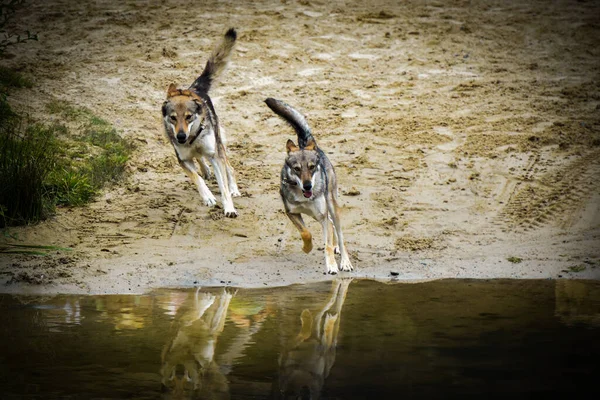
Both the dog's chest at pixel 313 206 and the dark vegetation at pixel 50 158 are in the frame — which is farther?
the dark vegetation at pixel 50 158

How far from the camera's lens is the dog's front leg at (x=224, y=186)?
977 cm

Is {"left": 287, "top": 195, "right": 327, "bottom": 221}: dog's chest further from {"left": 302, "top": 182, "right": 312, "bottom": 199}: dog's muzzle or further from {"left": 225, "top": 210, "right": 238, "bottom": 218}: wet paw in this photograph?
{"left": 225, "top": 210, "right": 238, "bottom": 218}: wet paw

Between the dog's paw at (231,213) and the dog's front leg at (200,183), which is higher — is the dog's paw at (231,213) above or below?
below

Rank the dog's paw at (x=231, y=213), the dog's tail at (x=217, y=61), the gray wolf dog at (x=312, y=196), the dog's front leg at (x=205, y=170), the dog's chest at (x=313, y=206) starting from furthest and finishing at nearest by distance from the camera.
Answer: the dog's tail at (x=217, y=61), the dog's front leg at (x=205, y=170), the dog's paw at (x=231, y=213), the dog's chest at (x=313, y=206), the gray wolf dog at (x=312, y=196)

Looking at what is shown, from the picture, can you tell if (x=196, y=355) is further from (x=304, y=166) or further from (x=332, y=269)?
(x=304, y=166)

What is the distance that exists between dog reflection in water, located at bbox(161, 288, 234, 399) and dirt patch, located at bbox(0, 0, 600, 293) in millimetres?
1239

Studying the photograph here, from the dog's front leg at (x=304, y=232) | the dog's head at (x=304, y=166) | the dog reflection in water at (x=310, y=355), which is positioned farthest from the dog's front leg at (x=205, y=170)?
the dog reflection in water at (x=310, y=355)

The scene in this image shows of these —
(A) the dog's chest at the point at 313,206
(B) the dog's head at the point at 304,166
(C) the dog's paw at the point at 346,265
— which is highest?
(B) the dog's head at the point at 304,166

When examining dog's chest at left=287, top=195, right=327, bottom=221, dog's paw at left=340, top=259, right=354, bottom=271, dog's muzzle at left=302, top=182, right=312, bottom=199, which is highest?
dog's muzzle at left=302, top=182, right=312, bottom=199

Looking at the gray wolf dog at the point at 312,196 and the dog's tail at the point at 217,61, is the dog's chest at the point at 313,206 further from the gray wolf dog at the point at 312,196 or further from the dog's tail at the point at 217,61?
the dog's tail at the point at 217,61

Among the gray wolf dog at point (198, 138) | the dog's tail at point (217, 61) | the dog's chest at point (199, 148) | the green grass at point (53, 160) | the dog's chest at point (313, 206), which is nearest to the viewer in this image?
the dog's chest at point (313, 206)

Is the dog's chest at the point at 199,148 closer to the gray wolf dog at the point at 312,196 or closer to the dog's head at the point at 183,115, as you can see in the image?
the dog's head at the point at 183,115

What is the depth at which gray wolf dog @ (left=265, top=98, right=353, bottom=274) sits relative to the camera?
28.2ft

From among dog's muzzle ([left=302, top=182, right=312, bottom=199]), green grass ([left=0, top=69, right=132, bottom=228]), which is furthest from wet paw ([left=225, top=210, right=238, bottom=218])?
green grass ([left=0, top=69, right=132, bottom=228])
